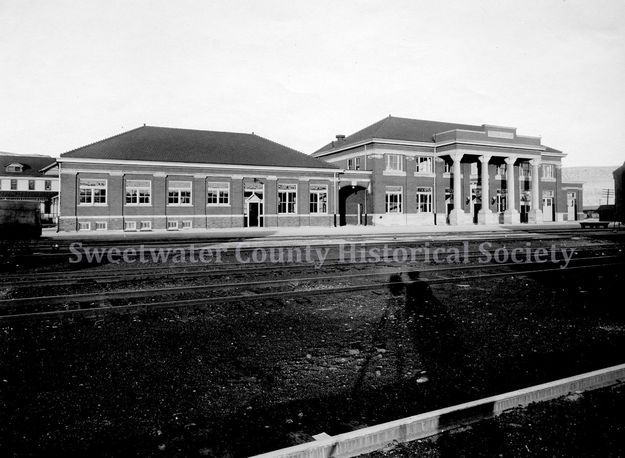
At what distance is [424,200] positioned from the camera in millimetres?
46594

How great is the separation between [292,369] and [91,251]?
16442mm

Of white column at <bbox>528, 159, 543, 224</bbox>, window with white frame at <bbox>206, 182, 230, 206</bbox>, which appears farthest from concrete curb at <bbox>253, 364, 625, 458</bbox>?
white column at <bbox>528, 159, 543, 224</bbox>

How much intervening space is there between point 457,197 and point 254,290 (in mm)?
39968

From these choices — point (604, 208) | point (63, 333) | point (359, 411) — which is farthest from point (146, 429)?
point (604, 208)

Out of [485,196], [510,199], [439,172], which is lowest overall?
[510,199]

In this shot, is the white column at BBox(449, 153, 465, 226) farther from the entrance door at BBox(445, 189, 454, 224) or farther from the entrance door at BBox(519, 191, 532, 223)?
the entrance door at BBox(519, 191, 532, 223)

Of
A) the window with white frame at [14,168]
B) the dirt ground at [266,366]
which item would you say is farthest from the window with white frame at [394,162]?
the window with white frame at [14,168]

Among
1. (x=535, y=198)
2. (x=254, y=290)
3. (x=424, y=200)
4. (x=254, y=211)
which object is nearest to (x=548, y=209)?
(x=535, y=198)

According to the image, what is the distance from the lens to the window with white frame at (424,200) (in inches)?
1820

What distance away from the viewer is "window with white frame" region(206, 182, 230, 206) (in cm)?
3675

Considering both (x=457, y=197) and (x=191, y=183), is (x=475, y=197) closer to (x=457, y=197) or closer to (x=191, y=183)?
(x=457, y=197)

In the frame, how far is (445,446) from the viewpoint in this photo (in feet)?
11.0

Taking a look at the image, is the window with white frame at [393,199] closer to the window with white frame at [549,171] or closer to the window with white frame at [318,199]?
the window with white frame at [318,199]

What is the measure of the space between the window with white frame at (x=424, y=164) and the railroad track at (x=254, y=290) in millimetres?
33160
